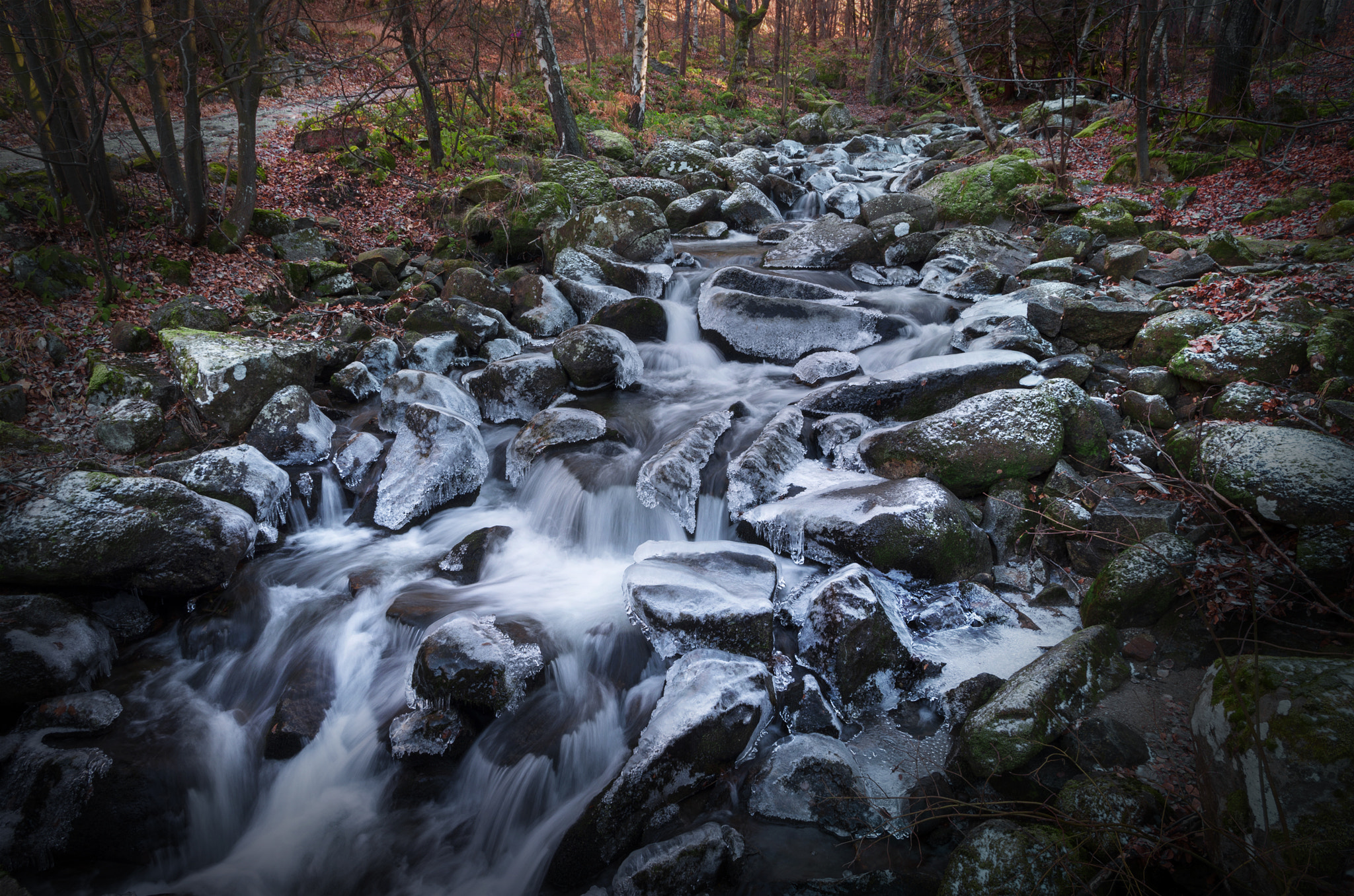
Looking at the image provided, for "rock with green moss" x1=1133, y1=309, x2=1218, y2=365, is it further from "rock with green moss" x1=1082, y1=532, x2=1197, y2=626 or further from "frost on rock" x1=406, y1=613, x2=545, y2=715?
"frost on rock" x1=406, y1=613, x2=545, y2=715

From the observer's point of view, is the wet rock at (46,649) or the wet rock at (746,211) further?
the wet rock at (746,211)

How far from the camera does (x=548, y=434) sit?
6035 mm

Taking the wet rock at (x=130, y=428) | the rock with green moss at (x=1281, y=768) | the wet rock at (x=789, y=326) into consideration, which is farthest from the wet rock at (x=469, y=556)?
the rock with green moss at (x=1281, y=768)

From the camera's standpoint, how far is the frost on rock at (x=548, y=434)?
599 centimetres

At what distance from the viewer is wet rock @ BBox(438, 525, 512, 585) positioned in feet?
16.2

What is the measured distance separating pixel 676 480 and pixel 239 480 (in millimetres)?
3621

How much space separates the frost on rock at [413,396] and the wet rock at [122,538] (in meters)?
1.86

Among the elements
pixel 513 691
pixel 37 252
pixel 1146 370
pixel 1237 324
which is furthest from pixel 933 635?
pixel 37 252

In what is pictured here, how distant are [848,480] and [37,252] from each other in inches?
376

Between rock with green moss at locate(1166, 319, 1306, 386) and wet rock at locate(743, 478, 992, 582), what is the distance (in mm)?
2327

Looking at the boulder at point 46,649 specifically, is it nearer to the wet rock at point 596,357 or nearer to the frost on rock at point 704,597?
the frost on rock at point 704,597

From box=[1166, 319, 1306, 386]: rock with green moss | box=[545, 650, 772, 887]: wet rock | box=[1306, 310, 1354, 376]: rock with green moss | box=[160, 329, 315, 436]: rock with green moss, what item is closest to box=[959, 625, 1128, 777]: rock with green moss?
box=[545, 650, 772, 887]: wet rock

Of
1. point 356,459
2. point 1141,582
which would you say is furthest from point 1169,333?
point 356,459

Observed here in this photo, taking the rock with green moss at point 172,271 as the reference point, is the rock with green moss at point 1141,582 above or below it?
below
